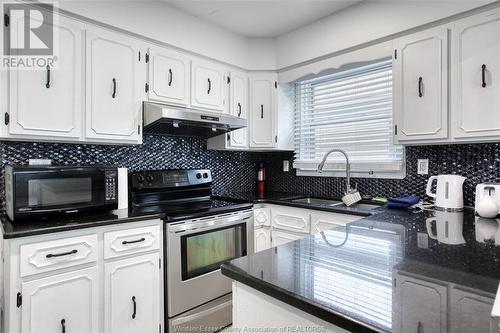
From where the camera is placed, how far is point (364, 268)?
86 centimetres

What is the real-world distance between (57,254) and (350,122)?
97.3 inches

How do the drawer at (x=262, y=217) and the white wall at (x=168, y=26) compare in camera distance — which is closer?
the white wall at (x=168, y=26)

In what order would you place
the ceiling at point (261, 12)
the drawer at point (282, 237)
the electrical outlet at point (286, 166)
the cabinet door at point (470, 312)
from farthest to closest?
1. the electrical outlet at point (286, 166)
2. the drawer at point (282, 237)
3. the ceiling at point (261, 12)
4. the cabinet door at point (470, 312)

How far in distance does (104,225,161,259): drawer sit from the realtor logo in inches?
44.9

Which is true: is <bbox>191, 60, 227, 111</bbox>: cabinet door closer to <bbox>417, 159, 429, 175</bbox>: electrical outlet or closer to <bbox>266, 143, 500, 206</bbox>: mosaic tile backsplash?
<bbox>266, 143, 500, 206</bbox>: mosaic tile backsplash

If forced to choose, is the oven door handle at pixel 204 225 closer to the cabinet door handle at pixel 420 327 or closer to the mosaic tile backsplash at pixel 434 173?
the mosaic tile backsplash at pixel 434 173

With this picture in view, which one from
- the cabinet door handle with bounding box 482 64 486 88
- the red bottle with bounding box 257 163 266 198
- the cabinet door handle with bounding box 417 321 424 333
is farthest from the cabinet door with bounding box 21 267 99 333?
the cabinet door handle with bounding box 482 64 486 88

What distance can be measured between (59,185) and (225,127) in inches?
52.5

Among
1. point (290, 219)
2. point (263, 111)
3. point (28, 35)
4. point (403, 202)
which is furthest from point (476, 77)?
point (28, 35)

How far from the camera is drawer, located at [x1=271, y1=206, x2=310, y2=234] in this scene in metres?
2.40

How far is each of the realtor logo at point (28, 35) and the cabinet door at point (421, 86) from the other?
7.73 feet

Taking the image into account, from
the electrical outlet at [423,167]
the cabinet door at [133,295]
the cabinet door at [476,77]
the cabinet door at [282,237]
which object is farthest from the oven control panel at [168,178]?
the cabinet door at [476,77]

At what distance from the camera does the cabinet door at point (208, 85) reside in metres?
2.55

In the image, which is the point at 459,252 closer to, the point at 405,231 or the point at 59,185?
the point at 405,231
